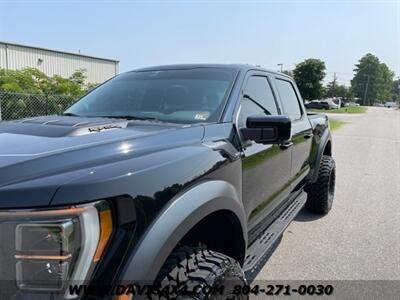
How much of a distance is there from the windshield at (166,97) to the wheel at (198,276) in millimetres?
1000

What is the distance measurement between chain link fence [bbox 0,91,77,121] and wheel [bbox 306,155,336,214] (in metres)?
7.26

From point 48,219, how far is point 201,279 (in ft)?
2.65

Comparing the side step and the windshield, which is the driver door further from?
the windshield

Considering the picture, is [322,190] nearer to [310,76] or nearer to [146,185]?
[146,185]

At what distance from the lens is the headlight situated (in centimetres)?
143

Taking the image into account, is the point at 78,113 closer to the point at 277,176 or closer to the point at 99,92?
the point at 99,92

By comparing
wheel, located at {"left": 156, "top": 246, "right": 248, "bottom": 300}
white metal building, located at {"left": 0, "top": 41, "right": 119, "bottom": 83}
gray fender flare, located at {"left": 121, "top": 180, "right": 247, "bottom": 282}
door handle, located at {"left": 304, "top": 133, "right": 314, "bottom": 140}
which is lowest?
wheel, located at {"left": 156, "top": 246, "right": 248, "bottom": 300}

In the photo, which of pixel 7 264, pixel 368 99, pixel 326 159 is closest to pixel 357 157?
pixel 326 159

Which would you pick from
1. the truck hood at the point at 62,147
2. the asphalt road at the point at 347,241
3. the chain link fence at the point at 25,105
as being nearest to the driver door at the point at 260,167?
the truck hood at the point at 62,147

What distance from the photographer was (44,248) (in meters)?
1.45

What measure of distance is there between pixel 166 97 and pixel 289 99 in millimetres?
1817

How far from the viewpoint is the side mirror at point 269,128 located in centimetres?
261

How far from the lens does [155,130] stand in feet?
7.98

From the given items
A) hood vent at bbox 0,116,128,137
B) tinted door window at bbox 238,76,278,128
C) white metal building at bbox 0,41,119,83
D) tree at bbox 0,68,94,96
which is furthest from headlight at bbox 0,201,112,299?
white metal building at bbox 0,41,119,83
